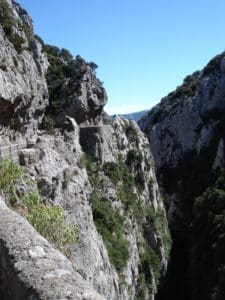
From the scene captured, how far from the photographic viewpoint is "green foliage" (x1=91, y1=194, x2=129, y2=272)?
36875 millimetres

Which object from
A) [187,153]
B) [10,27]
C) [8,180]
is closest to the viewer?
[8,180]

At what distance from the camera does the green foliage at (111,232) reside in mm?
36875

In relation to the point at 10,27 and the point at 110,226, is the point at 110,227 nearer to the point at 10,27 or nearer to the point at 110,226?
the point at 110,226

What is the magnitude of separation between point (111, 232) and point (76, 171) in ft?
25.6

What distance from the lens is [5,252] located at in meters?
7.23

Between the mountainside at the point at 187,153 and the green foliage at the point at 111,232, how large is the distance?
22662 mm

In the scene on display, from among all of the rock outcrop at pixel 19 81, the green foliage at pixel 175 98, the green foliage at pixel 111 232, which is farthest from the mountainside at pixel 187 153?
the rock outcrop at pixel 19 81

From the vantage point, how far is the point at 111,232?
38.4m

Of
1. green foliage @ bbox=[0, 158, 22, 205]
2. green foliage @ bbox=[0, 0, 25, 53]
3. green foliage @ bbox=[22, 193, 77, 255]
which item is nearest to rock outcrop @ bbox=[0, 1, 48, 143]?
green foliage @ bbox=[0, 0, 25, 53]

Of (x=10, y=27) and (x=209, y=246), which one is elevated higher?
(x=10, y=27)

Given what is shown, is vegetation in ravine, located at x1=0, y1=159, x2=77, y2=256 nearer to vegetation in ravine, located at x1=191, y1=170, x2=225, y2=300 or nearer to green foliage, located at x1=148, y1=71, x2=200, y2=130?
vegetation in ravine, located at x1=191, y1=170, x2=225, y2=300

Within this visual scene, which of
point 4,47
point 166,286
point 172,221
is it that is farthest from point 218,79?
point 4,47

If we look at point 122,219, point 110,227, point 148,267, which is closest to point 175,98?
point 148,267

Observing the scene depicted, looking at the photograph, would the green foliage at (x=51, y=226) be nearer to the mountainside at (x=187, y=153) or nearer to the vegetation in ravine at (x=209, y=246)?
the vegetation in ravine at (x=209, y=246)
